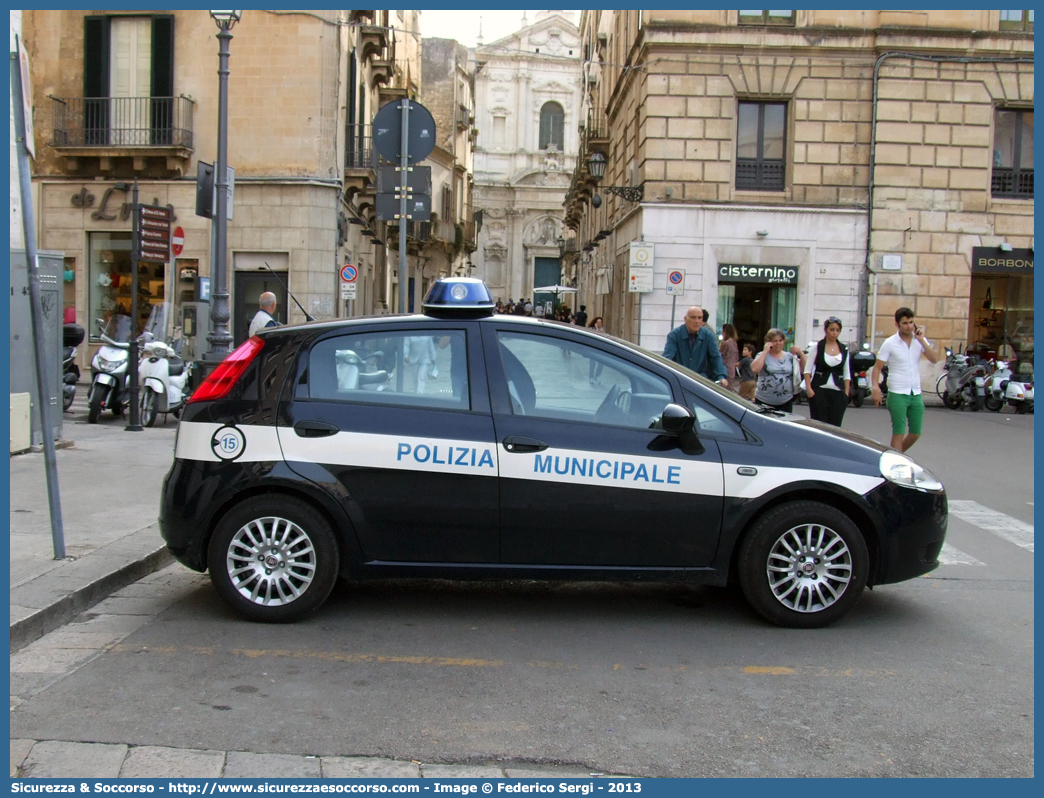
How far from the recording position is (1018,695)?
455 cm

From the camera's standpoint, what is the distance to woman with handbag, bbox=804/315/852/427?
1077cm

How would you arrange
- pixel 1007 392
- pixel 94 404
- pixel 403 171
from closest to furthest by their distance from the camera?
pixel 403 171
pixel 94 404
pixel 1007 392

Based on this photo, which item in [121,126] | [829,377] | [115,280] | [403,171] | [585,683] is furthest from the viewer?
[115,280]

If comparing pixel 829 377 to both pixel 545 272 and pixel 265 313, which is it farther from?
pixel 545 272

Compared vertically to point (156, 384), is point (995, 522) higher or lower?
lower

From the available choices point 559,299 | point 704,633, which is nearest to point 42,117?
point 704,633

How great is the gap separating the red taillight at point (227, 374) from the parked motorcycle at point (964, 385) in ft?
63.9

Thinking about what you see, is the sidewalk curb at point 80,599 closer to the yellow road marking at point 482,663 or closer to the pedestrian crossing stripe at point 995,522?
the yellow road marking at point 482,663

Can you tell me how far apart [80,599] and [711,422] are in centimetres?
343

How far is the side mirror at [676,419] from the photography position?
5.27 m

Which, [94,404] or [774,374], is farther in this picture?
[94,404]

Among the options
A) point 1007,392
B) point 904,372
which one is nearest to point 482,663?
point 904,372

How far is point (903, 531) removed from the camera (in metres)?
5.43

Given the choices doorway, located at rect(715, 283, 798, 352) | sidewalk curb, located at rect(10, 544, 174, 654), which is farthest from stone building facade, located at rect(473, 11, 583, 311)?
sidewalk curb, located at rect(10, 544, 174, 654)
